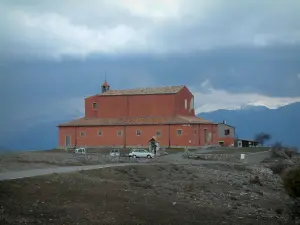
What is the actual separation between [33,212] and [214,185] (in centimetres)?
1629

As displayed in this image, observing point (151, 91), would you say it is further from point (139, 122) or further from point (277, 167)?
point (277, 167)

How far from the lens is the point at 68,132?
248 feet

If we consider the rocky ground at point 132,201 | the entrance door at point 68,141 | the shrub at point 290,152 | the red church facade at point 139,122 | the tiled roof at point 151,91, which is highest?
the tiled roof at point 151,91

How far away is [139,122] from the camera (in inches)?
2825

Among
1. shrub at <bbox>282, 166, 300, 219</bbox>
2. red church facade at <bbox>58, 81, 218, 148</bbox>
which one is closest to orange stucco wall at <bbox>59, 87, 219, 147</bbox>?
red church facade at <bbox>58, 81, 218, 148</bbox>

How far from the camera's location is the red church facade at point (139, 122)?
69.2 metres

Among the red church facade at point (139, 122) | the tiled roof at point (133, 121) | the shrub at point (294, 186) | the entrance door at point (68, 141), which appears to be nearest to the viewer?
the shrub at point (294, 186)

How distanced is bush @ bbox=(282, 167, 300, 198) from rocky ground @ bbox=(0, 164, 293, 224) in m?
1.04

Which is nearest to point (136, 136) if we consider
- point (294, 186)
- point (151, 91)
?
point (151, 91)

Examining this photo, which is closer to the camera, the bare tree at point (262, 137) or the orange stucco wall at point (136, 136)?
the orange stucco wall at point (136, 136)

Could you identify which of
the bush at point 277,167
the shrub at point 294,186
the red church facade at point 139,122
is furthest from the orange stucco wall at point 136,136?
the shrub at point 294,186

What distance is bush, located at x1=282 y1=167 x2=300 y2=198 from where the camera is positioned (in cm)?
2167

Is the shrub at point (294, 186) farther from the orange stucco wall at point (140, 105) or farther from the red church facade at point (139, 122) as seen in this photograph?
the orange stucco wall at point (140, 105)

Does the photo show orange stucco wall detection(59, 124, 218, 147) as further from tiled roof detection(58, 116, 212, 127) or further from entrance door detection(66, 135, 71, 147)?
tiled roof detection(58, 116, 212, 127)
